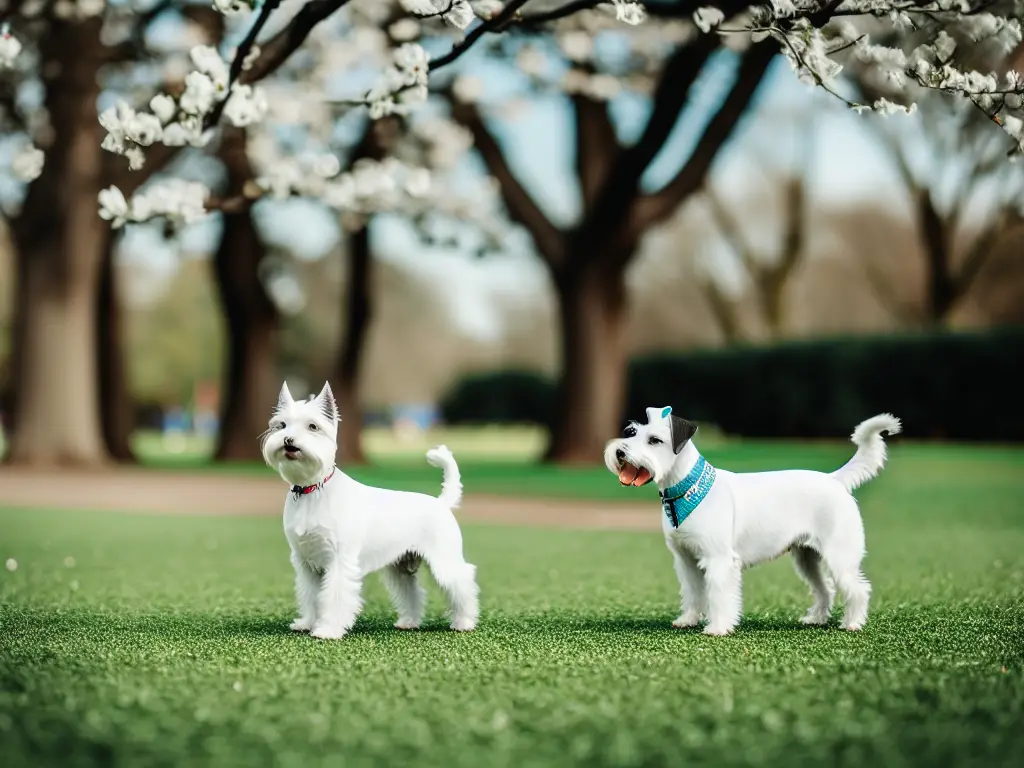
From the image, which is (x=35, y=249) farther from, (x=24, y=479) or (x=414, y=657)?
(x=414, y=657)

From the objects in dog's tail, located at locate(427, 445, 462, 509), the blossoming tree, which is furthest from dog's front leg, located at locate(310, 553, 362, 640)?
the blossoming tree

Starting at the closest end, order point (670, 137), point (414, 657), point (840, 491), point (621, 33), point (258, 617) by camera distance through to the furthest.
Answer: point (414, 657)
point (840, 491)
point (258, 617)
point (670, 137)
point (621, 33)

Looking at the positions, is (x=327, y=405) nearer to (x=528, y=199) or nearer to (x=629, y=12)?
(x=629, y=12)

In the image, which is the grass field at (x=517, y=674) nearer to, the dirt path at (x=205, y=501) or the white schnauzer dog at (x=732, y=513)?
the white schnauzer dog at (x=732, y=513)

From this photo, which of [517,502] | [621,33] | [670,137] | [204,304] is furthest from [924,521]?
[204,304]

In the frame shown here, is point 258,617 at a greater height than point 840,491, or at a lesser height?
lesser

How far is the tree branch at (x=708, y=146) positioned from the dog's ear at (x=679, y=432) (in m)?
13.5

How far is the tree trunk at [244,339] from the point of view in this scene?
2694 centimetres

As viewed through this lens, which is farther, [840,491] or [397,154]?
[397,154]

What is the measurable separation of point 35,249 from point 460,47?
16.5 meters

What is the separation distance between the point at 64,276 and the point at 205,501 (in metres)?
6.46

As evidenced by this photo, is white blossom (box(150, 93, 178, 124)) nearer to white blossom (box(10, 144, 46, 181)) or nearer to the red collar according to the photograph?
white blossom (box(10, 144, 46, 181))

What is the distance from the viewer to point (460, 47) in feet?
24.4

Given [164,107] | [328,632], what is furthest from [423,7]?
[328,632]
